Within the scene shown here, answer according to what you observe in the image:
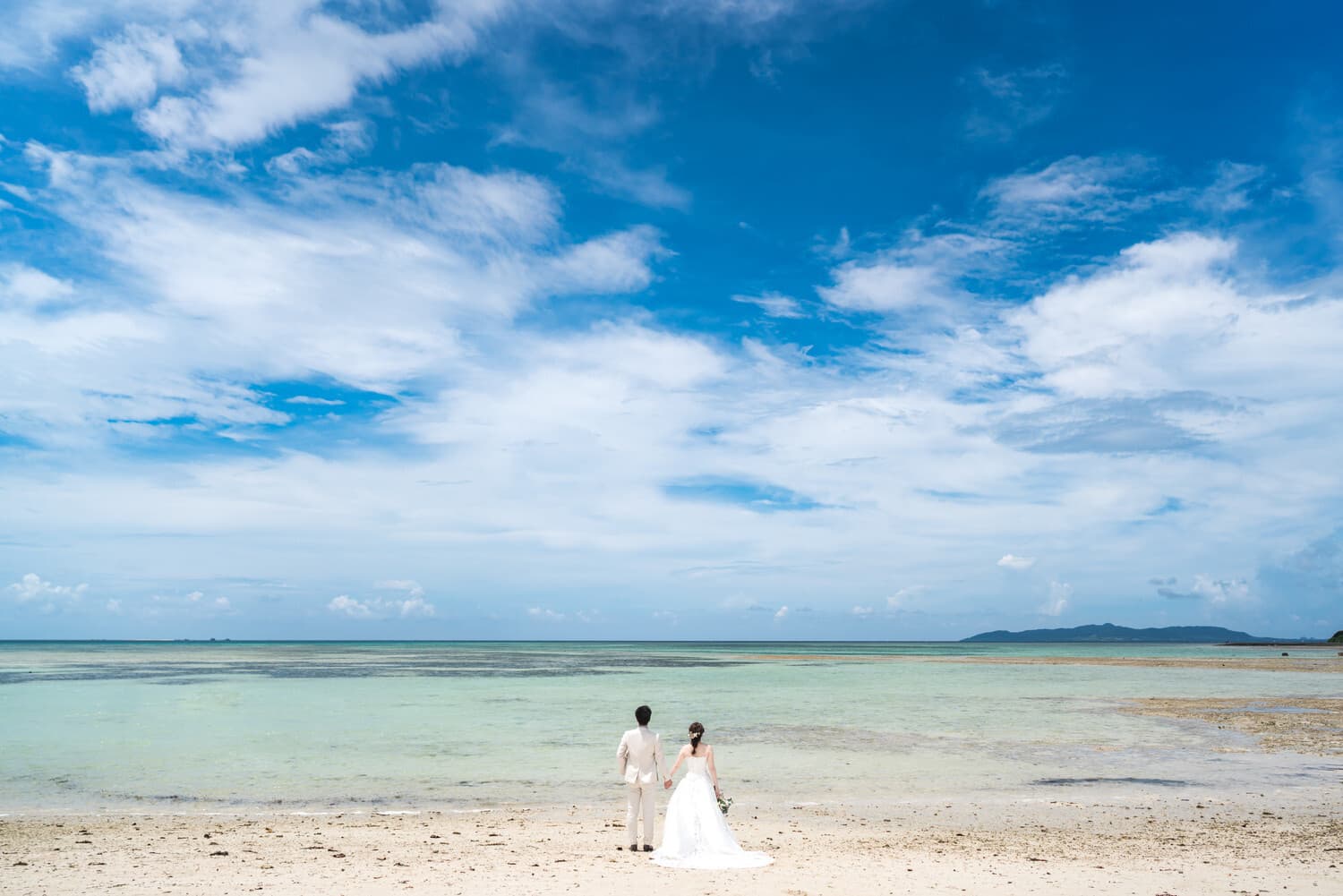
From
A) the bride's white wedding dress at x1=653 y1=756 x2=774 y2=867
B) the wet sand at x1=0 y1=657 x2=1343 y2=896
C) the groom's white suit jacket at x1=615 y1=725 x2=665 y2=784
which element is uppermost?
the groom's white suit jacket at x1=615 y1=725 x2=665 y2=784

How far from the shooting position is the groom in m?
12.8

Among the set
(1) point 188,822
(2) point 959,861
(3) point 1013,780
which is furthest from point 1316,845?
(1) point 188,822

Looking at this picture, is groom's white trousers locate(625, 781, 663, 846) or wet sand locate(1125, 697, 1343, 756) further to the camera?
wet sand locate(1125, 697, 1343, 756)

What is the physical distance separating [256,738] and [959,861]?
837 inches

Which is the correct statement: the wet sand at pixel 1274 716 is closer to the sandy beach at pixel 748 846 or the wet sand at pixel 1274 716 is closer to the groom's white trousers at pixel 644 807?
the sandy beach at pixel 748 846

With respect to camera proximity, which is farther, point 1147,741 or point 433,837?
point 1147,741

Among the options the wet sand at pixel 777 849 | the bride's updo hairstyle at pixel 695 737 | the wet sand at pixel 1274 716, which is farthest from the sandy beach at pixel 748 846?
the wet sand at pixel 1274 716

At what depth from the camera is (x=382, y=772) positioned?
2044 centimetres

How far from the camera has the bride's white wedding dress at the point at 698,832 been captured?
11922 mm

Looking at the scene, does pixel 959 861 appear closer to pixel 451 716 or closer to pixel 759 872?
pixel 759 872

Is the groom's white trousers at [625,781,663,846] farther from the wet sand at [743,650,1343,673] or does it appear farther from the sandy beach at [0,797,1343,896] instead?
the wet sand at [743,650,1343,673]

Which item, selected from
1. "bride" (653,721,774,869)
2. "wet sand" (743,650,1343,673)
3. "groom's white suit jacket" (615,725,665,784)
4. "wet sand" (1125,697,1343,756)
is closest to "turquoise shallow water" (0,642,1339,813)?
"wet sand" (1125,697,1343,756)

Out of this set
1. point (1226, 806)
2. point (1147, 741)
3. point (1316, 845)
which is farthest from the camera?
point (1147, 741)

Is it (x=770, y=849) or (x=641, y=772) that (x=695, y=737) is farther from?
(x=770, y=849)
